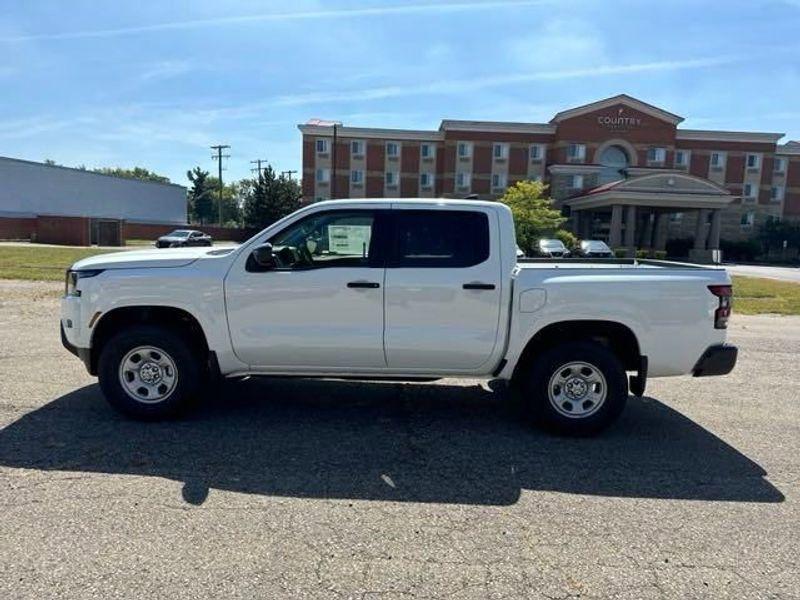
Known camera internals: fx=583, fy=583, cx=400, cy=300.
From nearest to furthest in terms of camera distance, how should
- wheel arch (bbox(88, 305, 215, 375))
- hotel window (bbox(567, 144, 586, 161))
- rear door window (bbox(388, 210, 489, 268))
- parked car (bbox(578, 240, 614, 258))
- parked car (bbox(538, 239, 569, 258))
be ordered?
rear door window (bbox(388, 210, 489, 268))
wheel arch (bbox(88, 305, 215, 375))
parked car (bbox(538, 239, 569, 258))
parked car (bbox(578, 240, 614, 258))
hotel window (bbox(567, 144, 586, 161))

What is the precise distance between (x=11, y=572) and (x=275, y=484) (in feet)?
4.96

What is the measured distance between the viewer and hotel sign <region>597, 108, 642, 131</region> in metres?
54.5

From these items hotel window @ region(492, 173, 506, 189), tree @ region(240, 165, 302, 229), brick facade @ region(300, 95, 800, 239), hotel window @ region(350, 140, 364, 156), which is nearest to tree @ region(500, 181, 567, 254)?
brick facade @ region(300, 95, 800, 239)

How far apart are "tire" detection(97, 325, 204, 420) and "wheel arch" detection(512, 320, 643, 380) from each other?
2.85m

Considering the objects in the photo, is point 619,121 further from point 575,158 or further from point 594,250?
point 594,250

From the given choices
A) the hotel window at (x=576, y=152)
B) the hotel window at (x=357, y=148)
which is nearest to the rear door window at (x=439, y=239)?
the hotel window at (x=576, y=152)

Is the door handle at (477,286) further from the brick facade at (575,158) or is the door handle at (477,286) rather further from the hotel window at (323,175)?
the hotel window at (323,175)

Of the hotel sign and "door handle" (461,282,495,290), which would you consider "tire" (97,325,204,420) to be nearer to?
"door handle" (461,282,495,290)

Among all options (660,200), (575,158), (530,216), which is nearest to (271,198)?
(575,158)

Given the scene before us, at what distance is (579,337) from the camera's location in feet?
16.5

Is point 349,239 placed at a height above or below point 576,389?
above

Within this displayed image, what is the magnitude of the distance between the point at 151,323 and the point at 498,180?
54.0m

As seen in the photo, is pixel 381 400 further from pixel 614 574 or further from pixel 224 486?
pixel 614 574

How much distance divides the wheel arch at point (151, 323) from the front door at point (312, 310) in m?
0.42
